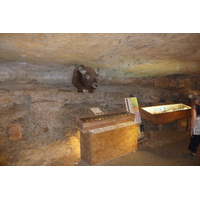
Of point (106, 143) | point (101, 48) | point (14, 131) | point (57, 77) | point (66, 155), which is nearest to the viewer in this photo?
point (106, 143)

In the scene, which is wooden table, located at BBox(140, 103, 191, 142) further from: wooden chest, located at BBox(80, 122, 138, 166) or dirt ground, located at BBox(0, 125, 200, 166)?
wooden chest, located at BBox(80, 122, 138, 166)

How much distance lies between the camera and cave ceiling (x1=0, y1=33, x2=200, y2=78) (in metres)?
3.38

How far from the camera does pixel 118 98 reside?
22.0 ft

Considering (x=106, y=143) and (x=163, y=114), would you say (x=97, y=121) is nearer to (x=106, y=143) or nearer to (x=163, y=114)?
(x=106, y=143)

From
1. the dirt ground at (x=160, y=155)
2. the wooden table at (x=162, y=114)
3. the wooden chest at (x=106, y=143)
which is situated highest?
the wooden table at (x=162, y=114)

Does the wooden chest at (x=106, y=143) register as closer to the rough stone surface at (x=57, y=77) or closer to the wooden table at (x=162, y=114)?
the rough stone surface at (x=57, y=77)

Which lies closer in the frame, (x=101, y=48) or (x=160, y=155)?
(x=101, y=48)

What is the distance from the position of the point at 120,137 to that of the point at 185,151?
8.13ft

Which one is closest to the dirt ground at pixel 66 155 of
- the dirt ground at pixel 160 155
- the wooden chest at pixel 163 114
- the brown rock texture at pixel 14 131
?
the dirt ground at pixel 160 155

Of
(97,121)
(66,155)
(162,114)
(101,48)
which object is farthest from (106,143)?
(101,48)

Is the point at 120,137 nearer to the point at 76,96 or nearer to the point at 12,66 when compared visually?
the point at 76,96

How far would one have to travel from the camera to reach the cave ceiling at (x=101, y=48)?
3377mm

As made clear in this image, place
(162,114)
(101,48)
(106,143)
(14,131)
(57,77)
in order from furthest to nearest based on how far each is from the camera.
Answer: (57,77), (162,114), (14,131), (101,48), (106,143)

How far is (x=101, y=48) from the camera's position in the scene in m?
4.18
